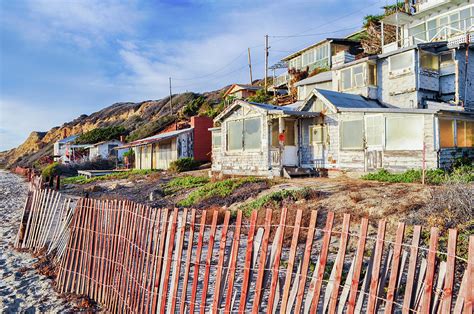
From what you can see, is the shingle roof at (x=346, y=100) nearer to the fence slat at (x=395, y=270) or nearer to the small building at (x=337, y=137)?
the small building at (x=337, y=137)

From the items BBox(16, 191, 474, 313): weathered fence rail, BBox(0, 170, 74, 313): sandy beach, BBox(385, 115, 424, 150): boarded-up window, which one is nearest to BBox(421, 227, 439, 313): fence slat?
BBox(16, 191, 474, 313): weathered fence rail

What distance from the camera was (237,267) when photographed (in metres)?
5.39

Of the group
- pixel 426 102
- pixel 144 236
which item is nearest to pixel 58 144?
pixel 426 102

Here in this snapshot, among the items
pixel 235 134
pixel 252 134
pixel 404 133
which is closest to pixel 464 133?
pixel 404 133

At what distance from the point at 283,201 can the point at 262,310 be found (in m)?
6.50

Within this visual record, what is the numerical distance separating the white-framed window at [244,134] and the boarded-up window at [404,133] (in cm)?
642

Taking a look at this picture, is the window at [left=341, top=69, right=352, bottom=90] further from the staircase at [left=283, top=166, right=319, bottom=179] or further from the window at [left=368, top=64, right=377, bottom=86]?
the staircase at [left=283, top=166, right=319, bottom=179]

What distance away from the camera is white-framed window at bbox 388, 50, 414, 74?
19684 millimetres

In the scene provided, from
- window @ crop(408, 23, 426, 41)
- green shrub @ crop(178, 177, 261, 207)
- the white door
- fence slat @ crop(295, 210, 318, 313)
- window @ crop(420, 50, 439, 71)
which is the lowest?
green shrub @ crop(178, 177, 261, 207)

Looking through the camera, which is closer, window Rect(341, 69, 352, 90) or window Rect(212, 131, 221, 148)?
window Rect(341, 69, 352, 90)

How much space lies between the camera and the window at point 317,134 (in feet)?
60.4

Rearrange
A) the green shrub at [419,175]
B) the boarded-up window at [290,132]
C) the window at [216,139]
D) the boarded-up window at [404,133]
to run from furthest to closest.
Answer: the window at [216,139] < the boarded-up window at [290,132] < the boarded-up window at [404,133] < the green shrub at [419,175]

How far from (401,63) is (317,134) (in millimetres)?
6779

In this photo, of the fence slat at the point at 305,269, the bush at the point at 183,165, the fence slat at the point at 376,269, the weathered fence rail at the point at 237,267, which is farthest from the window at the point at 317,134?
the fence slat at the point at 376,269
